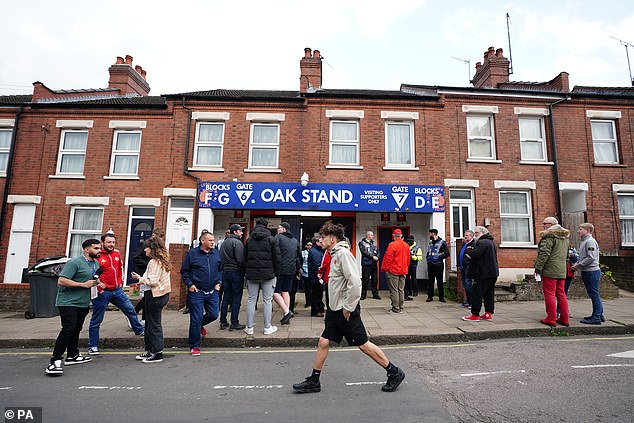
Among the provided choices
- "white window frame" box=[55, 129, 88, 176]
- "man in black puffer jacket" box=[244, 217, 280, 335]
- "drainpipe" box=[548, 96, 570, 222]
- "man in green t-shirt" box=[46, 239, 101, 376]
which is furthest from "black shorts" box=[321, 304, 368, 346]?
"white window frame" box=[55, 129, 88, 176]

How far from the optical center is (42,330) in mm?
6625

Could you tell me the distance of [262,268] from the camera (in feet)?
20.0

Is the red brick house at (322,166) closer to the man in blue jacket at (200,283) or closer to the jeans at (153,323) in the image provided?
the man in blue jacket at (200,283)

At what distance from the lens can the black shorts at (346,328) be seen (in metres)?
3.74

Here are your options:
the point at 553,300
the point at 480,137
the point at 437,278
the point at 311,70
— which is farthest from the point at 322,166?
→ the point at 553,300

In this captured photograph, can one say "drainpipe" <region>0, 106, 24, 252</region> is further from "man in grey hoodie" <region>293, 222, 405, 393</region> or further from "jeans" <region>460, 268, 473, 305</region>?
"jeans" <region>460, 268, 473, 305</region>

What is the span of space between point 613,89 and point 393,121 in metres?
10.2

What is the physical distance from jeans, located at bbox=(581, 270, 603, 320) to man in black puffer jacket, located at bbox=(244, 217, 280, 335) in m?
6.15

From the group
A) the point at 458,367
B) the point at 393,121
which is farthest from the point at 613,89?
the point at 458,367

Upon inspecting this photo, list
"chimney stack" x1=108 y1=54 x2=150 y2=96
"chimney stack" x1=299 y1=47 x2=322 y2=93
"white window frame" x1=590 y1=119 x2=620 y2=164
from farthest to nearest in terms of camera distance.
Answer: "chimney stack" x1=108 y1=54 x2=150 y2=96, "chimney stack" x1=299 y1=47 x2=322 y2=93, "white window frame" x1=590 y1=119 x2=620 y2=164

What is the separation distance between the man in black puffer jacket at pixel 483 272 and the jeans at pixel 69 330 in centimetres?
693

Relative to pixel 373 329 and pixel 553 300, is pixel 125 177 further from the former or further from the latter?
pixel 553 300

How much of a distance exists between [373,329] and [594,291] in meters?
4.43

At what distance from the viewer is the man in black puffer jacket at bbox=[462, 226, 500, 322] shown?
671cm
